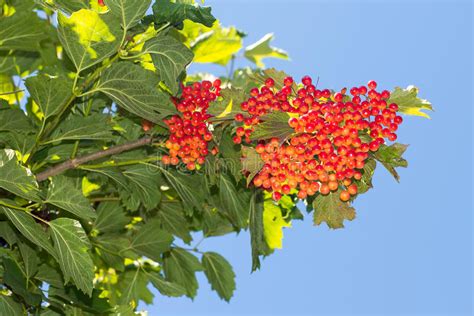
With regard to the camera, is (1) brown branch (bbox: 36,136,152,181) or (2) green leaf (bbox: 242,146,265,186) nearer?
(2) green leaf (bbox: 242,146,265,186)

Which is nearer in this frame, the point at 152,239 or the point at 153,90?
the point at 153,90

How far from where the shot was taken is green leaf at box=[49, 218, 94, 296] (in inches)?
134

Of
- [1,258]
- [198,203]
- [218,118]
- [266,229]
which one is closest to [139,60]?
[218,118]

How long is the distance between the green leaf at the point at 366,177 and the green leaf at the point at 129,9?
4.47ft

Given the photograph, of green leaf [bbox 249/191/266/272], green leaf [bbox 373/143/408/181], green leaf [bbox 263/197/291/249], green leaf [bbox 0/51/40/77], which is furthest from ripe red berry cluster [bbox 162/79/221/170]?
green leaf [bbox 0/51/40/77]

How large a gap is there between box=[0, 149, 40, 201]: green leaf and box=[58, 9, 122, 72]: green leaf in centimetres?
62

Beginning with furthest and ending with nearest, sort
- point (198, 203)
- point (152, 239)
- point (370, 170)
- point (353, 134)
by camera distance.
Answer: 1. point (152, 239)
2. point (198, 203)
3. point (370, 170)
4. point (353, 134)

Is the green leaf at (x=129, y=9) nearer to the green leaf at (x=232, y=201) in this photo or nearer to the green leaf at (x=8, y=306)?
the green leaf at (x=232, y=201)

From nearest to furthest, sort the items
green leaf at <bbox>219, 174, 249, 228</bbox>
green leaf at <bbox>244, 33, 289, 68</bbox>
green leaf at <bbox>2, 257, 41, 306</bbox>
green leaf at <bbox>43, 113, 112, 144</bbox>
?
green leaf at <bbox>2, 257, 41, 306</bbox> → green leaf at <bbox>43, 113, 112, 144</bbox> → green leaf at <bbox>219, 174, 249, 228</bbox> → green leaf at <bbox>244, 33, 289, 68</bbox>

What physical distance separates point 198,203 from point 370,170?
1334 millimetres

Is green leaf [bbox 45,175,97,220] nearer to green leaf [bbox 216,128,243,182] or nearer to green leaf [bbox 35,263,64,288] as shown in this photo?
green leaf [bbox 35,263,64,288]

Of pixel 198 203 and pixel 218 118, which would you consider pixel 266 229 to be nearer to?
pixel 198 203

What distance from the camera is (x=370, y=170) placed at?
3408 mm

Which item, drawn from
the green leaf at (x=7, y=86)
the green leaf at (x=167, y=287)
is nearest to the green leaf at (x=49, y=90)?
the green leaf at (x=7, y=86)
